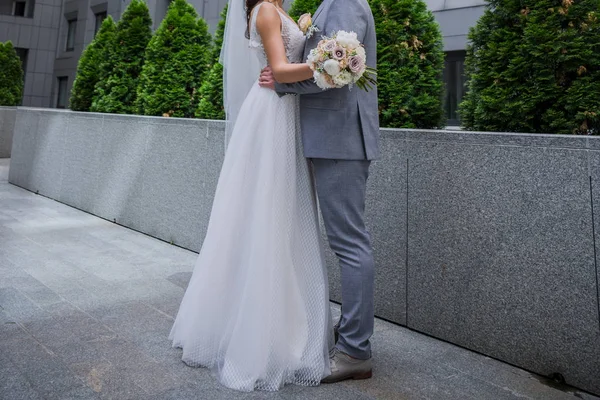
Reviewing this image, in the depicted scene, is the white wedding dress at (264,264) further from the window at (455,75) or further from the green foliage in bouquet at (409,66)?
the window at (455,75)

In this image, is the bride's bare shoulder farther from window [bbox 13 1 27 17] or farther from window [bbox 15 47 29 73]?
window [bbox 13 1 27 17]

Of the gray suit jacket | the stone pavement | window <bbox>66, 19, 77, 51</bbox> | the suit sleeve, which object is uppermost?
window <bbox>66, 19, 77, 51</bbox>

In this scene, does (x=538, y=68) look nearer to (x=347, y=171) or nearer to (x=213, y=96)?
(x=347, y=171)

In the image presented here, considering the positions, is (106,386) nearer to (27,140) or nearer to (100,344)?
(100,344)

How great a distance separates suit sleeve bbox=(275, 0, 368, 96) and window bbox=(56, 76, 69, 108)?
1123 inches

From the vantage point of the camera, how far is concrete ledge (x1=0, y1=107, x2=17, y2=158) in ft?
52.4

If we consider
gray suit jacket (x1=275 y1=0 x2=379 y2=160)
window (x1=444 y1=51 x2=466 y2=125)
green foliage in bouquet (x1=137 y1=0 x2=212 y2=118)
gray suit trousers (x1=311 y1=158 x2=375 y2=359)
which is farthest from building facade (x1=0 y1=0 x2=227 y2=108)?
gray suit trousers (x1=311 y1=158 x2=375 y2=359)

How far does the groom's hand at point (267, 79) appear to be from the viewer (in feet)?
9.03

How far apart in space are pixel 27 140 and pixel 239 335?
10.1 metres

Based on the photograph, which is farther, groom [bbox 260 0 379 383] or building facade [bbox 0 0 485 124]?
building facade [bbox 0 0 485 124]

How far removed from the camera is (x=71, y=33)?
27.4 metres

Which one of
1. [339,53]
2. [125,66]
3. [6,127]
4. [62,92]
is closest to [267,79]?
[339,53]

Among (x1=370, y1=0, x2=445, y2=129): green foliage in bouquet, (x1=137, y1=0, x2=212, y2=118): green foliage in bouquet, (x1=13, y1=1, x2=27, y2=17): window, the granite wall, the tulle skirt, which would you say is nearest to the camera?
the tulle skirt

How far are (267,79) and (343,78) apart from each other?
0.63m
